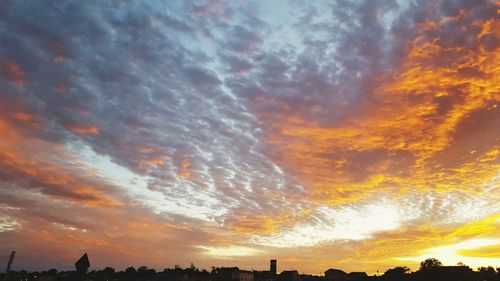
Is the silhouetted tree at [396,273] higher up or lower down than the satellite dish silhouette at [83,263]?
higher up

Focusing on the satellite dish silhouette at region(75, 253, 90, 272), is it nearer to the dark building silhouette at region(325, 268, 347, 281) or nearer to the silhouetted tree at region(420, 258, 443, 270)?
the silhouetted tree at region(420, 258, 443, 270)

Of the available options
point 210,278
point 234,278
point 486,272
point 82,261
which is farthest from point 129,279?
point 82,261

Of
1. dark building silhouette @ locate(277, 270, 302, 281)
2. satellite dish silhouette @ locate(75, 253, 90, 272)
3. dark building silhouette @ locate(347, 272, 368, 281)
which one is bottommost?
satellite dish silhouette @ locate(75, 253, 90, 272)

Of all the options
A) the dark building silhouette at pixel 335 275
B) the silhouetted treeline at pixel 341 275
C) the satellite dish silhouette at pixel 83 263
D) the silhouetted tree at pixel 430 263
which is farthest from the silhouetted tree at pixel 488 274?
the satellite dish silhouette at pixel 83 263

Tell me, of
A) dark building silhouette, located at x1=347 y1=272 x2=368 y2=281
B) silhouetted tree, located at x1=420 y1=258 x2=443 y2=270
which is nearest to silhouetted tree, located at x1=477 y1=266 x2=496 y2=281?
silhouetted tree, located at x1=420 y1=258 x2=443 y2=270

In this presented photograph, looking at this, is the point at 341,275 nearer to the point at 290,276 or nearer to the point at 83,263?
the point at 290,276

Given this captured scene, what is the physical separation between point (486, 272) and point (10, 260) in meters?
135

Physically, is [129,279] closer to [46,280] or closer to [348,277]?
[46,280]

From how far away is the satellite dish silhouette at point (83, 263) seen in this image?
11.9m

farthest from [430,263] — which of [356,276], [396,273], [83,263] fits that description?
[83,263]

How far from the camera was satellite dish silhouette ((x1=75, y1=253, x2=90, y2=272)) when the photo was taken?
11.9m

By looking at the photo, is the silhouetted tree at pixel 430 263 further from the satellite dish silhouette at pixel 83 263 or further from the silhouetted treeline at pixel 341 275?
the satellite dish silhouette at pixel 83 263

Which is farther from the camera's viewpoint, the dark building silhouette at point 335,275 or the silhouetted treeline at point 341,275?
the dark building silhouette at point 335,275

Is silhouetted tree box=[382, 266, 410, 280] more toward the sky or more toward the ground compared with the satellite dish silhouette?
more toward the sky
